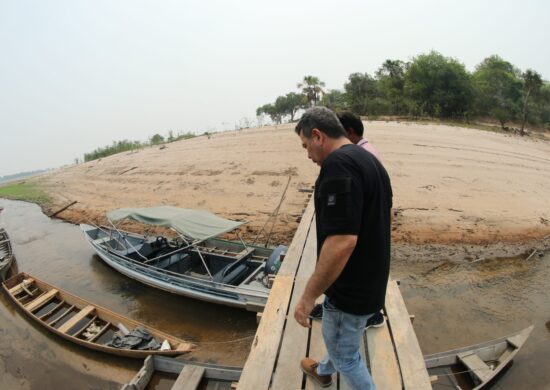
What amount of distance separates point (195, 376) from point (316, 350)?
9.80ft

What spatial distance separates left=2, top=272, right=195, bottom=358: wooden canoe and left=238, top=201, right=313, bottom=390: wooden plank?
3484mm

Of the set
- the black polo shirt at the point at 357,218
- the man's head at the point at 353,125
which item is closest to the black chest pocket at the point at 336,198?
the black polo shirt at the point at 357,218

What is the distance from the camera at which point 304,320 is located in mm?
2277

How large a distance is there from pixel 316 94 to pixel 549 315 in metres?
33.5

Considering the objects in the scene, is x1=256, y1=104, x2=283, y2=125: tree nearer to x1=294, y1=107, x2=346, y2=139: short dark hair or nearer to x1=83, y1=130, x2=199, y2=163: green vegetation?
x1=83, y1=130, x2=199, y2=163: green vegetation

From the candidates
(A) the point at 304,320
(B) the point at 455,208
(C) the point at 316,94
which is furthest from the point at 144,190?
(C) the point at 316,94

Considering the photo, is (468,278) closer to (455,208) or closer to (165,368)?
(455,208)

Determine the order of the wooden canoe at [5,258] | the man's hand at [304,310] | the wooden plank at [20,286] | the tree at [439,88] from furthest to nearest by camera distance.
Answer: the tree at [439,88]
the wooden canoe at [5,258]
the wooden plank at [20,286]
the man's hand at [304,310]

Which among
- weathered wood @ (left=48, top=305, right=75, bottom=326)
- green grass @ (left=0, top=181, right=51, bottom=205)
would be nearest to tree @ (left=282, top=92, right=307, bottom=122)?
green grass @ (left=0, top=181, right=51, bottom=205)

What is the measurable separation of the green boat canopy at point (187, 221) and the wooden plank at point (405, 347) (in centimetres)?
546

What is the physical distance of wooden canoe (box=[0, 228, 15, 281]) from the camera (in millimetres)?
12321

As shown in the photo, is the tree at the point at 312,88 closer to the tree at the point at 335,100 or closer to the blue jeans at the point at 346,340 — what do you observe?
the tree at the point at 335,100

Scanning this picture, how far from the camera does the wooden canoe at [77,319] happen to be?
708cm

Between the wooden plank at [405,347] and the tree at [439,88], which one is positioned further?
the tree at [439,88]
